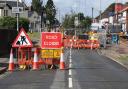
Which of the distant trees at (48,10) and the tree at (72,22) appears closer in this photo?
the distant trees at (48,10)

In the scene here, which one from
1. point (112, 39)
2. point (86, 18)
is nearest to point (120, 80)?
point (112, 39)

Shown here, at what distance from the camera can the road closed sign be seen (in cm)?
2388

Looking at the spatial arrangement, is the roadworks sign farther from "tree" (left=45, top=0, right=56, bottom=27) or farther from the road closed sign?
"tree" (left=45, top=0, right=56, bottom=27)

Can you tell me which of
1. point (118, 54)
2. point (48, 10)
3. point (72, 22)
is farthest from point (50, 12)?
point (118, 54)

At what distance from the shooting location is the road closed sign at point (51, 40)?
23.9m

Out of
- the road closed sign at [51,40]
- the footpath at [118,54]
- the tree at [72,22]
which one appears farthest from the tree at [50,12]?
the road closed sign at [51,40]

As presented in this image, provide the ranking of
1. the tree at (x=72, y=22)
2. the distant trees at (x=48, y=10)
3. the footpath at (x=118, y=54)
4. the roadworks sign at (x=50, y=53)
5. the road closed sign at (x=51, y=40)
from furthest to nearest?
the tree at (x=72, y=22) < the distant trees at (x=48, y=10) < the footpath at (x=118, y=54) < the road closed sign at (x=51, y=40) < the roadworks sign at (x=50, y=53)

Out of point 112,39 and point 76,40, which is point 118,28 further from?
point 76,40

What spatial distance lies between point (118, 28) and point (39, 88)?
78.2 m

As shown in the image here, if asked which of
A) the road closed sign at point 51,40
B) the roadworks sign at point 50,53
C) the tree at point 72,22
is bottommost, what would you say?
the roadworks sign at point 50,53

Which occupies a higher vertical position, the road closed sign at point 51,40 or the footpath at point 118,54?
the road closed sign at point 51,40

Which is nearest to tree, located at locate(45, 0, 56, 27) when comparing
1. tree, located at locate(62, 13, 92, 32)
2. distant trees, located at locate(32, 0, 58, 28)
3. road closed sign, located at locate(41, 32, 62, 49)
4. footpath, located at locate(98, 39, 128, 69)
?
distant trees, located at locate(32, 0, 58, 28)

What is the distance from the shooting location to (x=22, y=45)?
23.3m

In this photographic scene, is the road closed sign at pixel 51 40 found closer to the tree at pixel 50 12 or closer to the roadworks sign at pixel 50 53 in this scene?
the roadworks sign at pixel 50 53
